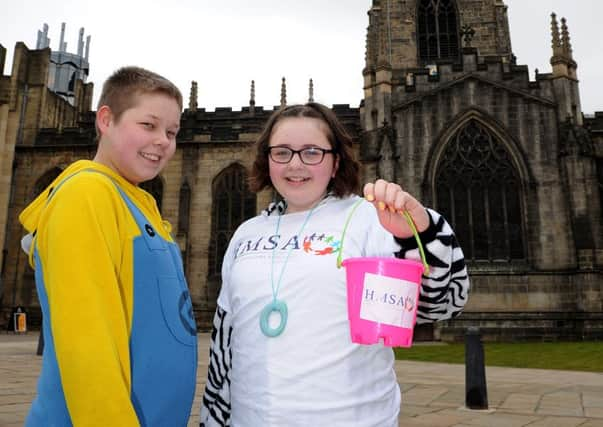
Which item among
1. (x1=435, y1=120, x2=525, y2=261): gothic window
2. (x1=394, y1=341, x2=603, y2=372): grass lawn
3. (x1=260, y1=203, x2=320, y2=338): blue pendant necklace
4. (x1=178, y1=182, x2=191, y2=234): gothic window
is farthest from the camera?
(x1=178, y1=182, x2=191, y2=234): gothic window

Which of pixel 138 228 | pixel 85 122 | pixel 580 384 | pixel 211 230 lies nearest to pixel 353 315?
pixel 138 228

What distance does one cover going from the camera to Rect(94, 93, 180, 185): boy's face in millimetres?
1657

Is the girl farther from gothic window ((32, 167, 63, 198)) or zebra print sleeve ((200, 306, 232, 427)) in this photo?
gothic window ((32, 167, 63, 198))

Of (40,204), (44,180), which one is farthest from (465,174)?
(44,180)

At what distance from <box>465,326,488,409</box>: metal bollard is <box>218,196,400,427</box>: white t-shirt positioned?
4250 millimetres

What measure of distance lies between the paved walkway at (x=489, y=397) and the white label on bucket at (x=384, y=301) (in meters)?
3.47

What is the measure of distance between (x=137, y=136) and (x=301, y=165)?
58 centimetres

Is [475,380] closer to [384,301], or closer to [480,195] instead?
[384,301]

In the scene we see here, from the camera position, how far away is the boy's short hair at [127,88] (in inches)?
65.5

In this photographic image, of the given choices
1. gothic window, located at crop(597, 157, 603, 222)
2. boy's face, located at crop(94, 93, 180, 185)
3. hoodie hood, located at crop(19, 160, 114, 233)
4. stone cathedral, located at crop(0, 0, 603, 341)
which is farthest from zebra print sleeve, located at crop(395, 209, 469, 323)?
gothic window, located at crop(597, 157, 603, 222)

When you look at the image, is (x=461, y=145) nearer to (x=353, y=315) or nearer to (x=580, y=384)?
(x=580, y=384)

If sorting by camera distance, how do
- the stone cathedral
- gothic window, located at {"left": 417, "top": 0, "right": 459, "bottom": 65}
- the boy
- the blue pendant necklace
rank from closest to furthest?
the boy < the blue pendant necklace < the stone cathedral < gothic window, located at {"left": 417, "top": 0, "right": 459, "bottom": 65}

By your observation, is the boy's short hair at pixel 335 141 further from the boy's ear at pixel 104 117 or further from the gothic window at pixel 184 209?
the gothic window at pixel 184 209

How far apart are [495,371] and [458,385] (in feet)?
6.96
